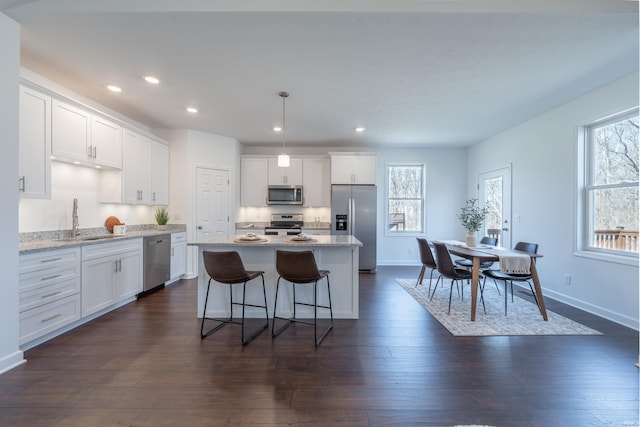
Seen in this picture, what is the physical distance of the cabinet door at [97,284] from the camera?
300cm

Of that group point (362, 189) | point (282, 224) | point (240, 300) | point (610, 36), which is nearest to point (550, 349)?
point (610, 36)

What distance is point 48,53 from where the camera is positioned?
8.66ft

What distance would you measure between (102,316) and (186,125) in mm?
3119

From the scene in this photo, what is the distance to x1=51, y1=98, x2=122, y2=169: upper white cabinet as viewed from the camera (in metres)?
2.97

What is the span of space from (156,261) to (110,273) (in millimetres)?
840

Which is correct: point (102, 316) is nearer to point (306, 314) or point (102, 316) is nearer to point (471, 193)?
point (306, 314)

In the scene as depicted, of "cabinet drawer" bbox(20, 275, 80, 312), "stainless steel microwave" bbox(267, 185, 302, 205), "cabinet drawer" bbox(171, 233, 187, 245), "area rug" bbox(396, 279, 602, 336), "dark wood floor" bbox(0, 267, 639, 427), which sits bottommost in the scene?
"dark wood floor" bbox(0, 267, 639, 427)

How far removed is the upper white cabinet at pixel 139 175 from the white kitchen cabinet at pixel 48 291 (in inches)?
52.4

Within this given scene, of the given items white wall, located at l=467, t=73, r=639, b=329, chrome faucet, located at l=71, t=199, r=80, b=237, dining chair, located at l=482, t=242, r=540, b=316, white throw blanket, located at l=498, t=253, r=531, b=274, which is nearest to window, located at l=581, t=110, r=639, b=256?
white wall, located at l=467, t=73, r=639, b=329

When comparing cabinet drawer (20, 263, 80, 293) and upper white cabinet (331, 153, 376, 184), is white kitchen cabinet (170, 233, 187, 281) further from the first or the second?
upper white cabinet (331, 153, 376, 184)

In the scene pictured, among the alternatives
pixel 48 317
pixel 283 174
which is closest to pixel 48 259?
pixel 48 317

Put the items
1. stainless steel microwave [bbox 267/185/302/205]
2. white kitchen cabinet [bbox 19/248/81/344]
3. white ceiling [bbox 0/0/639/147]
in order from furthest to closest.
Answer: stainless steel microwave [bbox 267/185/302/205] < white kitchen cabinet [bbox 19/248/81/344] < white ceiling [bbox 0/0/639/147]

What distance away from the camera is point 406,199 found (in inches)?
251

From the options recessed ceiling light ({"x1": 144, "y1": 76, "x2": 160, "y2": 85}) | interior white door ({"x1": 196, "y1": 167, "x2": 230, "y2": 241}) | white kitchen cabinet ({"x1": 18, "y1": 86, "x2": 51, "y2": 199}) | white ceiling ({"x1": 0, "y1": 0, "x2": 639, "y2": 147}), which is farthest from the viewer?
interior white door ({"x1": 196, "y1": 167, "x2": 230, "y2": 241})
